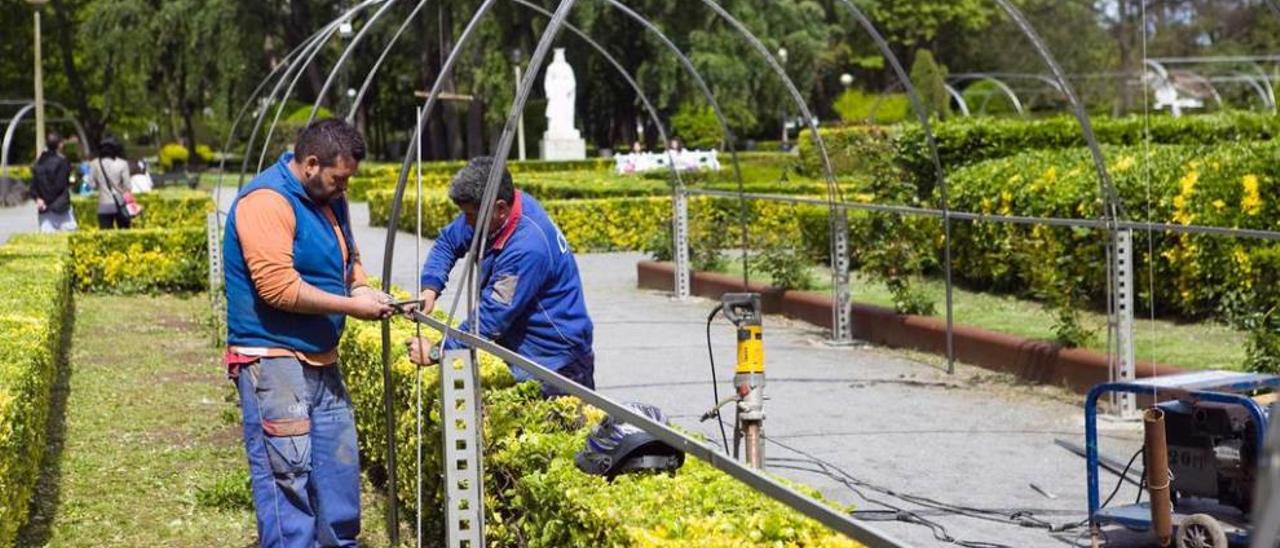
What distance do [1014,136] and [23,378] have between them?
13287 mm

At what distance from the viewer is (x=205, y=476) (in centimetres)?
830

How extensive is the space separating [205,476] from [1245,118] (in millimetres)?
16138

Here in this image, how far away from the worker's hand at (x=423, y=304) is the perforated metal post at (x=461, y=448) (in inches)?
20.6

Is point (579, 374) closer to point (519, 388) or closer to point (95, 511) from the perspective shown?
point (519, 388)

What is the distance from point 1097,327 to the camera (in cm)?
1182

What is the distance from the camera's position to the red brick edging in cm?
1038

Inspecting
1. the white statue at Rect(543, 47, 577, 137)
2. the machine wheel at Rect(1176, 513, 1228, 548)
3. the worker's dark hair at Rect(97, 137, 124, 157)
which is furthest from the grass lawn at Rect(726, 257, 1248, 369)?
the white statue at Rect(543, 47, 577, 137)

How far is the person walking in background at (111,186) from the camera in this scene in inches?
798

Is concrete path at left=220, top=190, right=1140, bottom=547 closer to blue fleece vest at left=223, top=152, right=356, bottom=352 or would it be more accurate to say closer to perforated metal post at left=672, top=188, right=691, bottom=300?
perforated metal post at left=672, top=188, right=691, bottom=300

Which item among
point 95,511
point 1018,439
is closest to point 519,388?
point 95,511

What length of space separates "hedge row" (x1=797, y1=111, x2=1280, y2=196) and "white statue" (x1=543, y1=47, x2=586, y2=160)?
1806 cm

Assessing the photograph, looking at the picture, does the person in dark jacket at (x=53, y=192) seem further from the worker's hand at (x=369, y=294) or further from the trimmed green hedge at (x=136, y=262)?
the worker's hand at (x=369, y=294)

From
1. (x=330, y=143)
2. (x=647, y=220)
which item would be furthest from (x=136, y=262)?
(x=330, y=143)

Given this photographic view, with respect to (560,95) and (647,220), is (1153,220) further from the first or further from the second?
(560,95)
